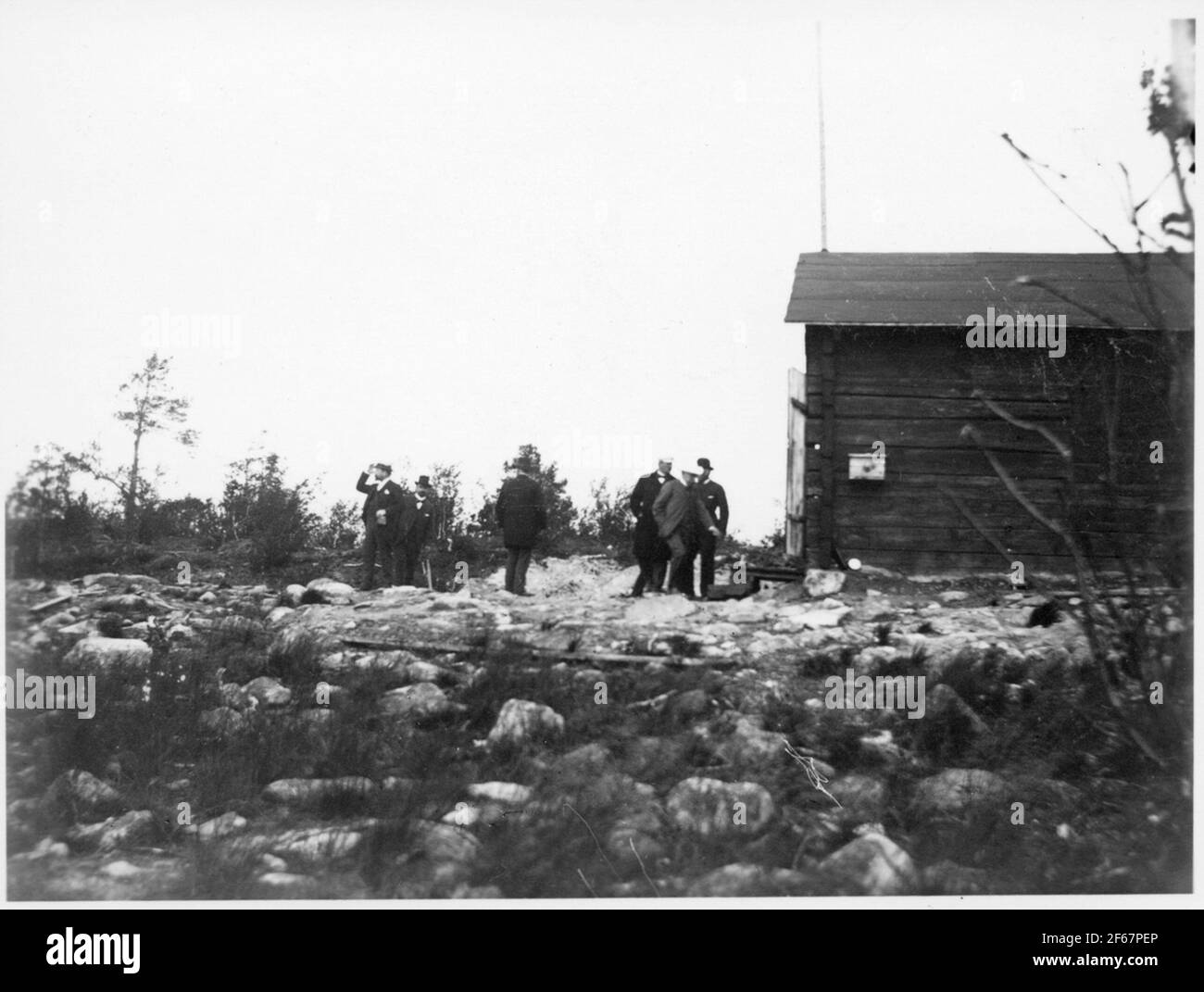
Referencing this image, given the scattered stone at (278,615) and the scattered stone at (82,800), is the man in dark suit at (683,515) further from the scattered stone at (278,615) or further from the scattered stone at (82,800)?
the scattered stone at (82,800)

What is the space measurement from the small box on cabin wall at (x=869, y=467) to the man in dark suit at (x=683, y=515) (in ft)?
4.67

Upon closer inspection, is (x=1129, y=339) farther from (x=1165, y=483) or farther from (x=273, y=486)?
(x=273, y=486)

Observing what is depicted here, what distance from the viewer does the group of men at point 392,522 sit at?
5.92 m

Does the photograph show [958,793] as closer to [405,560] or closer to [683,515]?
[683,515]

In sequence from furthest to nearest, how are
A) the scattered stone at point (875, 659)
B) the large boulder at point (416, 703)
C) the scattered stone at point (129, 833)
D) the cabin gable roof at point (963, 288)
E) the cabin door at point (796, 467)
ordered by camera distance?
1. the cabin door at point (796, 467)
2. the cabin gable roof at point (963, 288)
3. the scattered stone at point (875, 659)
4. the large boulder at point (416, 703)
5. the scattered stone at point (129, 833)

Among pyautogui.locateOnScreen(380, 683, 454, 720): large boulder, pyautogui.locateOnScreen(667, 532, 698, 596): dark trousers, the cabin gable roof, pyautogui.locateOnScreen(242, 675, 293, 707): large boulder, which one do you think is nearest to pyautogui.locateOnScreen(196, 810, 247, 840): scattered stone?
pyautogui.locateOnScreen(242, 675, 293, 707): large boulder

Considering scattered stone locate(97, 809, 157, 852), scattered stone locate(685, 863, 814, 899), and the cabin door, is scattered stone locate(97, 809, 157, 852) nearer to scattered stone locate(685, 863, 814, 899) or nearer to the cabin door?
scattered stone locate(685, 863, 814, 899)

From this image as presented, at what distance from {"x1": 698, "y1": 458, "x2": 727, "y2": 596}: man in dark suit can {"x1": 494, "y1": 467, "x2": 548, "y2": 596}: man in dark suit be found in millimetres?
999

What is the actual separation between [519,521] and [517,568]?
0.33 meters

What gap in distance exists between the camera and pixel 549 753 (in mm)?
5352

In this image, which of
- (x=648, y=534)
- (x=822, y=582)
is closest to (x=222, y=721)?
(x=648, y=534)

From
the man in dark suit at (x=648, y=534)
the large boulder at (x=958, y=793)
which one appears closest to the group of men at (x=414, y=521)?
the man in dark suit at (x=648, y=534)

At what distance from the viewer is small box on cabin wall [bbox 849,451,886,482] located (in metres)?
6.79
